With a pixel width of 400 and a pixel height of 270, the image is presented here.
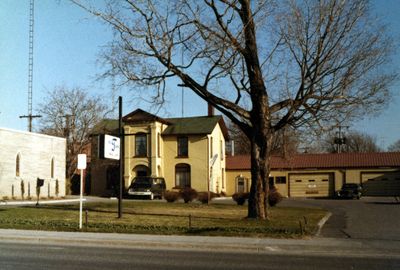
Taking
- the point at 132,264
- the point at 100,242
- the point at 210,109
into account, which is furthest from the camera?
the point at 210,109

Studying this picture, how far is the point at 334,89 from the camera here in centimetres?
2089

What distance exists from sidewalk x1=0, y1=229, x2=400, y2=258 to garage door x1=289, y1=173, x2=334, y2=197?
1497 inches

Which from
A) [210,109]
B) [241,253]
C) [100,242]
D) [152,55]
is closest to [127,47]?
[152,55]

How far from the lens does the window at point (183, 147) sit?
51.1m

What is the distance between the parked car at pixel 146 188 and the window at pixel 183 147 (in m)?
6.54

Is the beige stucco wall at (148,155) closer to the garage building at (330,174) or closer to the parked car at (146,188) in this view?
the parked car at (146,188)

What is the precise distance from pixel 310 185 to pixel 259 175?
110 feet

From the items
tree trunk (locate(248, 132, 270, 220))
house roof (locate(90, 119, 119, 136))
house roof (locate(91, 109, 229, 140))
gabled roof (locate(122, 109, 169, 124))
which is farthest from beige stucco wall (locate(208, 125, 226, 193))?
tree trunk (locate(248, 132, 270, 220))

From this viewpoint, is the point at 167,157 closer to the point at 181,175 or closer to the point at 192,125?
the point at 181,175

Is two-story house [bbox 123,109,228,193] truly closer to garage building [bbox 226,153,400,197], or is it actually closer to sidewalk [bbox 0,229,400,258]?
garage building [bbox 226,153,400,197]

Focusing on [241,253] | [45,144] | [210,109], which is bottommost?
[241,253]

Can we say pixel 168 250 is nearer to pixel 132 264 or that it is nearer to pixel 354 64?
pixel 132 264

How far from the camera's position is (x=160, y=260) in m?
12.2

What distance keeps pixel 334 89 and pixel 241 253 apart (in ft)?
31.4
